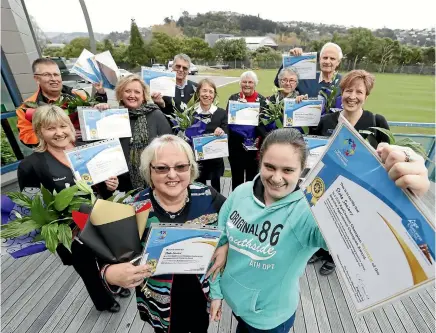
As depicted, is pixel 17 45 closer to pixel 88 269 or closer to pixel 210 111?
pixel 210 111

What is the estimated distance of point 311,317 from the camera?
2639 millimetres

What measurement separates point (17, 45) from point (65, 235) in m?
6.70

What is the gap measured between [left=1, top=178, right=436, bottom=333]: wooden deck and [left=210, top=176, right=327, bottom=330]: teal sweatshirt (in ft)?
4.00

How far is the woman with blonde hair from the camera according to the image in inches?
118

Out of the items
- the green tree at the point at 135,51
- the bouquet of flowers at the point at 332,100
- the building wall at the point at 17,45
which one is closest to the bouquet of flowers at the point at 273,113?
the bouquet of flowers at the point at 332,100

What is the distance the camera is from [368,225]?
2.80ft

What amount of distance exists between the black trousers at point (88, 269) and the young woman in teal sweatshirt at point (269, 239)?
1479 mm

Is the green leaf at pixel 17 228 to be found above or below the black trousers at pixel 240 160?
above

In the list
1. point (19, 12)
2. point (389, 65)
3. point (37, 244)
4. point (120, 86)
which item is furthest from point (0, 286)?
point (389, 65)

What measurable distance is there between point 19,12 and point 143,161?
7637 mm

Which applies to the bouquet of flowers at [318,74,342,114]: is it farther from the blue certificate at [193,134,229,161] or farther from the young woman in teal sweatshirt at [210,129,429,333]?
the young woman in teal sweatshirt at [210,129,429,333]

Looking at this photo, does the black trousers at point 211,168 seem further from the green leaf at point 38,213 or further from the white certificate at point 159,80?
the green leaf at point 38,213

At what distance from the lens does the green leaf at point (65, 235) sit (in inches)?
61.8

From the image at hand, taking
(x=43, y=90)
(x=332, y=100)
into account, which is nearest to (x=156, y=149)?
(x=332, y=100)
